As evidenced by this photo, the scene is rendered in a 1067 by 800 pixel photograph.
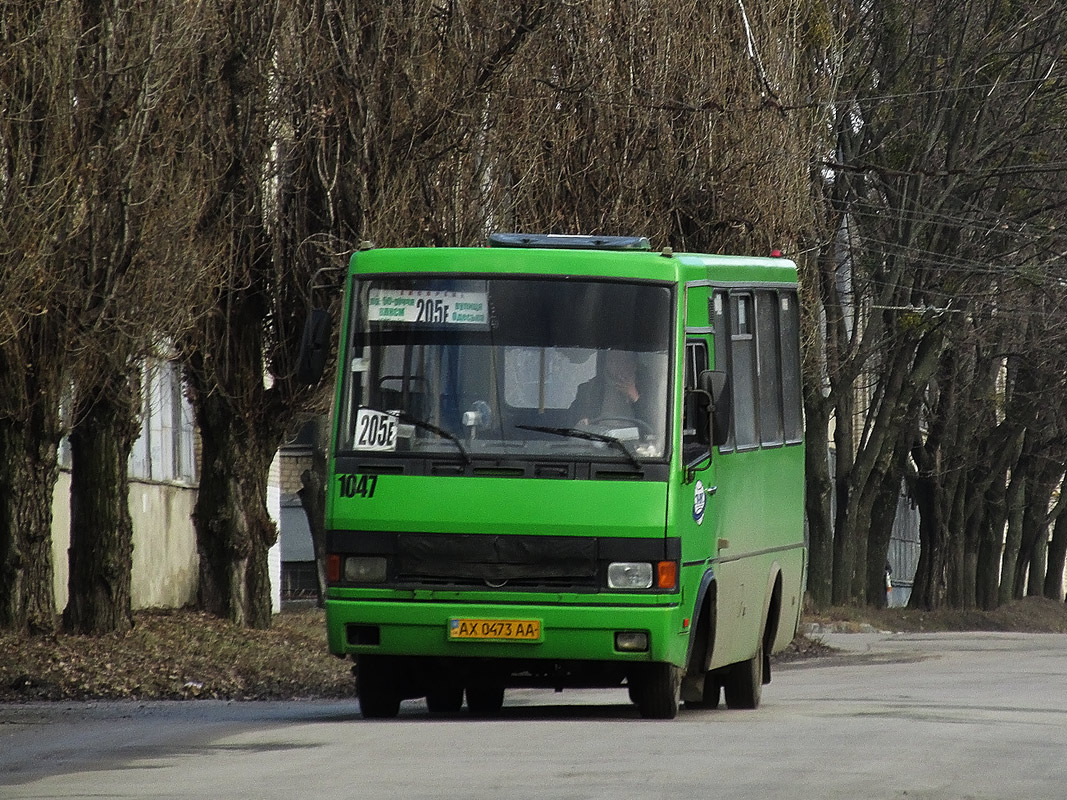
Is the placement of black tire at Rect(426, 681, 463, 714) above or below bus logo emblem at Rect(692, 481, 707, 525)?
below

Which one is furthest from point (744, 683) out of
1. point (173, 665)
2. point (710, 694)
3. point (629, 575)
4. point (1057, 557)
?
point (1057, 557)

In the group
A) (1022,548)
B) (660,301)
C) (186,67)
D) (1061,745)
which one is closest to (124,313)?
(186,67)

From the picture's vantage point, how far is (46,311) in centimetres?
1909

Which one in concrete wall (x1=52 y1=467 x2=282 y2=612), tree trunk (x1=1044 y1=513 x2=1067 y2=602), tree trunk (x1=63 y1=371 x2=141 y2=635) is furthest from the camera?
tree trunk (x1=1044 y1=513 x2=1067 y2=602)

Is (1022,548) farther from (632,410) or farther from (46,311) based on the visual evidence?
(632,410)

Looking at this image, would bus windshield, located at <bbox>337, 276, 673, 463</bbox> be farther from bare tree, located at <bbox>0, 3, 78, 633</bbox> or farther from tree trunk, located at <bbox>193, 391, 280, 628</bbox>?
tree trunk, located at <bbox>193, 391, 280, 628</bbox>

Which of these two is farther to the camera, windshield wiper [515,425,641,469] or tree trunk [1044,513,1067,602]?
tree trunk [1044,513,1067,602]

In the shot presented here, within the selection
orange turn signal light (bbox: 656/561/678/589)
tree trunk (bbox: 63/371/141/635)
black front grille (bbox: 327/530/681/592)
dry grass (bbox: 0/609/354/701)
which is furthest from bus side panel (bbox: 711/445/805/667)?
tree trunk (bbox: 63/371/141/635)

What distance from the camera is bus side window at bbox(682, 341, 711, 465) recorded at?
545 inches

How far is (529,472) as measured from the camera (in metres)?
13.4

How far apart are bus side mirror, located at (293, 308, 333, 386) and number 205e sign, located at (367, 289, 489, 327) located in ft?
0.98

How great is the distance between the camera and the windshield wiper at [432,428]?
44.3 feet

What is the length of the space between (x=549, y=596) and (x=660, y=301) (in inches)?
74.9

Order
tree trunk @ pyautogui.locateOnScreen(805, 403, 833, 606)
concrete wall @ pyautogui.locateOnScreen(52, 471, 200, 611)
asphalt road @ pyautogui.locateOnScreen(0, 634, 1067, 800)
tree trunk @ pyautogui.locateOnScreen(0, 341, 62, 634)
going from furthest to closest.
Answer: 1. tree trunk @ pyautogui.locateOnScreen(805, 403, 833, 606)
2. concrete wall @ pyautogui.locateOnScreen(52, 471, 200, 611)
3. tree trunk @ pyautogui.locateOnScreen(0, 341, 62, 634)
4. asphalt road @ pyautogui.locateOnScreen(0, 634, 1067, 800)
